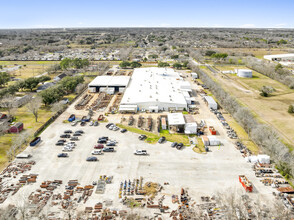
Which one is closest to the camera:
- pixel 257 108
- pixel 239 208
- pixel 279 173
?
pixel 239 208

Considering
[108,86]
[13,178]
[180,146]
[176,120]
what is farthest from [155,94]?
[13,178]

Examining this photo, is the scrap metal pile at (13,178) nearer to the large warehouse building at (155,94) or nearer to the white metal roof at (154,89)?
the large warehouse building at (155,94)

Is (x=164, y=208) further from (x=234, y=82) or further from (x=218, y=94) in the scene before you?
(x=234, y=82)

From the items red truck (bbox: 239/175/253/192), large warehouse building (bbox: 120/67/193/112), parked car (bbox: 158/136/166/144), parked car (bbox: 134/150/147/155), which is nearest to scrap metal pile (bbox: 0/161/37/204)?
parked car (bbox: 134/150/147/155)

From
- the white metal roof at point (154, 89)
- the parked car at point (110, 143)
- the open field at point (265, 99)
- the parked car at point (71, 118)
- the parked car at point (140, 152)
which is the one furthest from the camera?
the white metal roof at point (154, 89)

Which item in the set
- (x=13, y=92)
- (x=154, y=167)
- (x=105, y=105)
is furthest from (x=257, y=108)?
(x=13, y=92)

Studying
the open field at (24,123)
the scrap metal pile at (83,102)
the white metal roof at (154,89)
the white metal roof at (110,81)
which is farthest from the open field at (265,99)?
the open field at (24,123)
